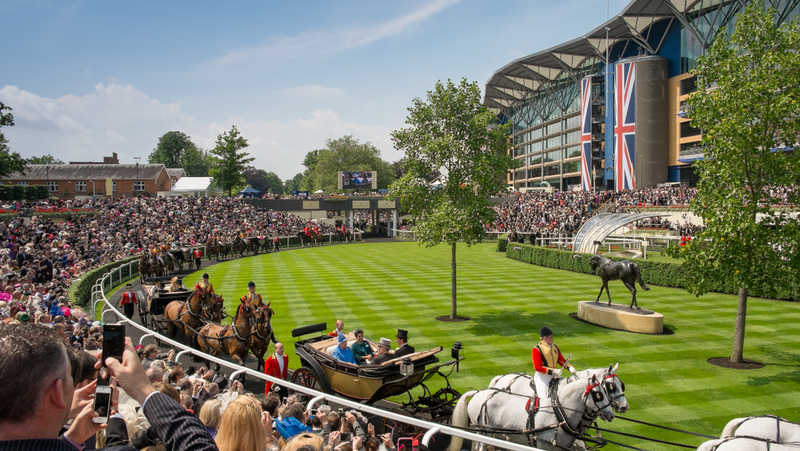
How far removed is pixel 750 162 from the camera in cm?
1174

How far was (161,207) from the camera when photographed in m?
46.2

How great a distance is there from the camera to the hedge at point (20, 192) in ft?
137

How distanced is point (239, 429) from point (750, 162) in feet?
43.3

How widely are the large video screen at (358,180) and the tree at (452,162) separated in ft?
173

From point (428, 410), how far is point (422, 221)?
9948 millimetres

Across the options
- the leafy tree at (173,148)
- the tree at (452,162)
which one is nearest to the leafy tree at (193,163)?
the leafy tree at (173,148)

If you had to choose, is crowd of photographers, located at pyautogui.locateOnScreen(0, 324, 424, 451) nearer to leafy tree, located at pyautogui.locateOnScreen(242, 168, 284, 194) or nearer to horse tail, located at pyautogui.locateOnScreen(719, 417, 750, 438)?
horse tail, located at pyautogui.locateOnScreen(719, 417, 750, 438)

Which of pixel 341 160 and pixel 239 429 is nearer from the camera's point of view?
pixel 239 429

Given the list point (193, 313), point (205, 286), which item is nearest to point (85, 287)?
point (205, 286)

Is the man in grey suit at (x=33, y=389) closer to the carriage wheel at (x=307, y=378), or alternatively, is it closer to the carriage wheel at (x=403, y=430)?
the carriage wheel at (x=403, y=430)

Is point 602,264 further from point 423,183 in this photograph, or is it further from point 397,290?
point 397,290

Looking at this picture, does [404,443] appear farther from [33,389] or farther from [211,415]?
[33,389]

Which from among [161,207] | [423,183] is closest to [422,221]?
[423,183]

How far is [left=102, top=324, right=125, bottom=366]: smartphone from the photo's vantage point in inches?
92.7
